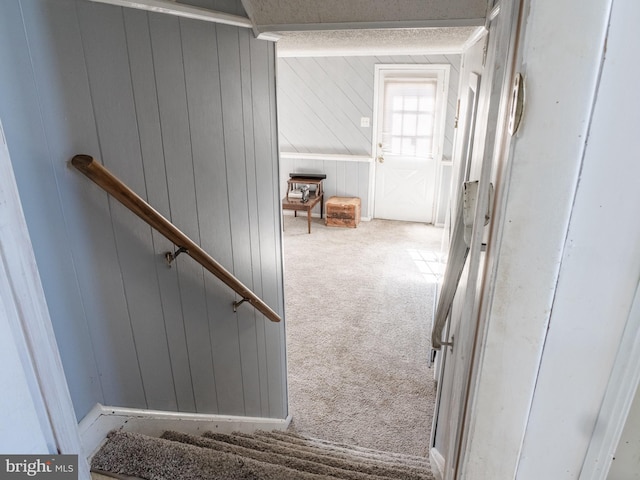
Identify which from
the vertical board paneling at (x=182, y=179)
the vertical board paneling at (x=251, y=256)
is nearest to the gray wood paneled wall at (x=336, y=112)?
the vertical board paneling at (x=251, y=256)

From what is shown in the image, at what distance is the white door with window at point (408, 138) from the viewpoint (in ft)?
18.5

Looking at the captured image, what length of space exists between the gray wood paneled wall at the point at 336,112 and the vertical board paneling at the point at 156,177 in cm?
476

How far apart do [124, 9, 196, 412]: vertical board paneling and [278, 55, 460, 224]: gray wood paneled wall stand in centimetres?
476

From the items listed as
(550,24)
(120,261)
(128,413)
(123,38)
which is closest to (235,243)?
(120,261)

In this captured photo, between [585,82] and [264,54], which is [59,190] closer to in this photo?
[585,82]

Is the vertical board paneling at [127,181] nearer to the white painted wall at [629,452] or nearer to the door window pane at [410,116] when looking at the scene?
the white painted wall at [629,452]

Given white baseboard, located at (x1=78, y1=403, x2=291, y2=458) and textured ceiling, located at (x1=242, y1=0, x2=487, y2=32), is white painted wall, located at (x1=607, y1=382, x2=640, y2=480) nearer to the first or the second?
white baseboard, located at (x1=78, y1=403, x2=291, y2=458)

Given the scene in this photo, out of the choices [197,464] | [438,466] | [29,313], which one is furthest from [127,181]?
[438,466]

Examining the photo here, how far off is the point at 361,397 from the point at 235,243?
1.70 metres

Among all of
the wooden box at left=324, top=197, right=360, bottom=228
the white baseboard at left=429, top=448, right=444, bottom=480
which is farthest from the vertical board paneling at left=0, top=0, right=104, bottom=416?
the wooden box at left=324, top=197, right=360, bottom=228

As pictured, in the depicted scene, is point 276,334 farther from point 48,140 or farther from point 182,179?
point 48,140

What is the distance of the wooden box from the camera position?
6.02 m

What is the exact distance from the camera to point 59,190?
3.72ft

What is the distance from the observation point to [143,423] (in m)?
1.54
